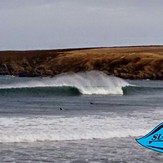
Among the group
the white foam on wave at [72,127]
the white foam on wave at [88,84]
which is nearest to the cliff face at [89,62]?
the white foam on wave at [88,84]

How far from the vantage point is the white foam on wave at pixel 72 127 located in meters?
18.1

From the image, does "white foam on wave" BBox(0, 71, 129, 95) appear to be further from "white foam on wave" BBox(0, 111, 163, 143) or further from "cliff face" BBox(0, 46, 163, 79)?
"cliff face" BBox(0, 46, 163, 79)

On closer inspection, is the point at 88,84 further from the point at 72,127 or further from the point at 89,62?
the point at 89,62

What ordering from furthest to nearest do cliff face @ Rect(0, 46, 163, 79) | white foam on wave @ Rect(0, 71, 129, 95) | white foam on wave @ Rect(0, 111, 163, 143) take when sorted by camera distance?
cliff face @ Rect(0, 46, 163, 79) < white foam on wave @ Rect(0, 71, 129, 95) < white foam on wave @ Rect(0, 111, 163, 143)

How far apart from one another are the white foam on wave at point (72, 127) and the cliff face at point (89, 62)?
332 ft

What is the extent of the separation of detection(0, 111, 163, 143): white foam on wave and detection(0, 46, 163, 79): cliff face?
101120 millimetres

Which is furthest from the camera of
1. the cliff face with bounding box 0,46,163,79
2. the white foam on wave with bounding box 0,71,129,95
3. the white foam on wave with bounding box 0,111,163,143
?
the cliff face with bounding box 0,46,163,79

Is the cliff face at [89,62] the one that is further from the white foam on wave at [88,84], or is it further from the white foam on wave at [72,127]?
the white foam on wave at [72,127]

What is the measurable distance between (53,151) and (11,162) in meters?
1.89

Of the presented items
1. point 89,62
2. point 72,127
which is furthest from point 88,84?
point 89,62

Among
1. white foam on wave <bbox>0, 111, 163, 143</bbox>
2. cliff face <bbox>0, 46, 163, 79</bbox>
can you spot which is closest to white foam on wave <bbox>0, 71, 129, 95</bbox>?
white foam on wave <bbox>0, 111, 163, 143</bbox>

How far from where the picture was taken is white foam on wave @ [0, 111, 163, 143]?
18.1m

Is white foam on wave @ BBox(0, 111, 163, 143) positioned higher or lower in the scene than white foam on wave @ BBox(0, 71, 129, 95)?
higher

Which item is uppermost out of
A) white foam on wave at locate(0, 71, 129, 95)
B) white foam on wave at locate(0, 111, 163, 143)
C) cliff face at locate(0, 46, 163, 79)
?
white foam on wave at locate(0, 111, 163, 143)
